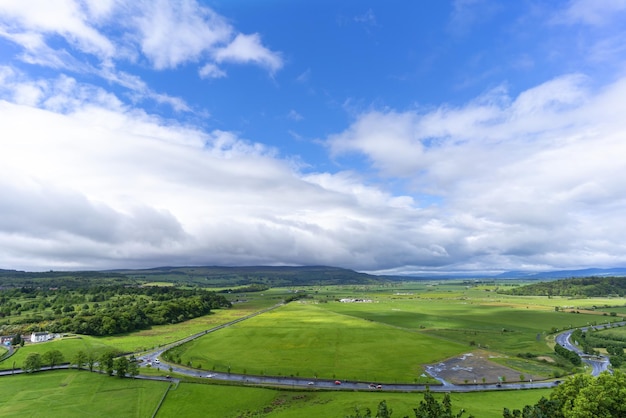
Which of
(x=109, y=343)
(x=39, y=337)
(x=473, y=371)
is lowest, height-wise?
(x=109, y=343)

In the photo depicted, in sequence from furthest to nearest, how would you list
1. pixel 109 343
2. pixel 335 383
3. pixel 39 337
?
1. pixel 109 343
2. pixel 39 337
3. pixel 335 383

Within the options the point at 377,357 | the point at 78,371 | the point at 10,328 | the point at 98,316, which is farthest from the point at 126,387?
the point at 10,328

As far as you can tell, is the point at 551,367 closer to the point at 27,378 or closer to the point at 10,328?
the point at 27,378

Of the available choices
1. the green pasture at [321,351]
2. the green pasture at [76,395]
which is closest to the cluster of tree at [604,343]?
the green pasture at [321,351]

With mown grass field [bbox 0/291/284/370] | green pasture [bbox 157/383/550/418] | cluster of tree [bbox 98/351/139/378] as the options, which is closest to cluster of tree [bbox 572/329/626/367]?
green pasture [bbox 157/383/550/418]

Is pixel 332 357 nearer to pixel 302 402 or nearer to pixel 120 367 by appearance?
pixel 302 402

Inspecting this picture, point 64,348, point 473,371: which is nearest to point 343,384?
point 473,371
